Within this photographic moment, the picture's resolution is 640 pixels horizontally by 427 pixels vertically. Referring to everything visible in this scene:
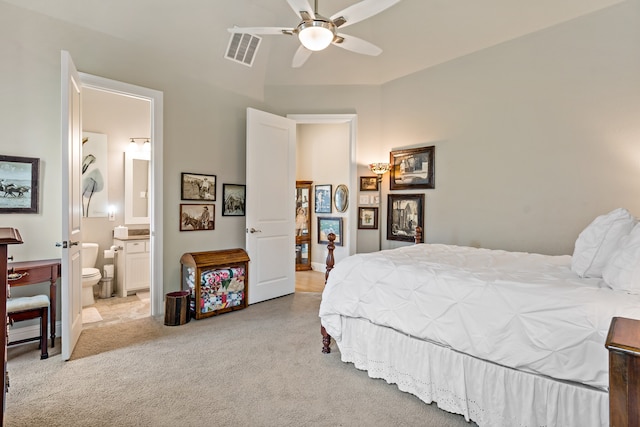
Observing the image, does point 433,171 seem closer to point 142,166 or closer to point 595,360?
point 595,360

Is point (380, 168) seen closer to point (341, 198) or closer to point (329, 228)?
point (341, 198)

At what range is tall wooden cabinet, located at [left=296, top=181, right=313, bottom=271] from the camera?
6.59 m

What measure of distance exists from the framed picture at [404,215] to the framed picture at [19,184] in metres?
3.95

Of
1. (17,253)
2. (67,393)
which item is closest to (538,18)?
(67,393)

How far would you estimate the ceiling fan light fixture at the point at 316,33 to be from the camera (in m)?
2.49

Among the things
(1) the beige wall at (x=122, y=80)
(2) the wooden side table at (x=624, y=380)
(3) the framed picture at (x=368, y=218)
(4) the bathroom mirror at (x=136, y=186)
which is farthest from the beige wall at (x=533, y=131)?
(4) the bathroom mirror at (x=136, y=186)

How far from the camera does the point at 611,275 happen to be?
5.60 feet

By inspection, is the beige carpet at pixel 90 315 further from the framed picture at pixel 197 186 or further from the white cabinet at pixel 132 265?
the framed picture at pixel 197 186

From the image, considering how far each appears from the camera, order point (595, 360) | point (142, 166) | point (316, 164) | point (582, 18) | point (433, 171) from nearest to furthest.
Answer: point (595, 360) < point (582, 18) < point (433, 171) < point (142, 166) < point (316, 164)

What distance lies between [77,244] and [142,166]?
259cm

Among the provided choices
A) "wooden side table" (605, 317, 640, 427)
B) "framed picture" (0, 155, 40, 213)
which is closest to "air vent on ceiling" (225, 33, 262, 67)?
"framed picture" (0, 155, 40, 213)

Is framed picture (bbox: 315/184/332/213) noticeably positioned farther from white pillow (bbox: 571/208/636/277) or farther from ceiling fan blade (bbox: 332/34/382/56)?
white pillow (bbox: 571/208/636/277)

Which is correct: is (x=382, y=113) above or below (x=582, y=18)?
below

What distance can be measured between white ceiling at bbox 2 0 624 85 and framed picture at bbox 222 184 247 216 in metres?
1.50
